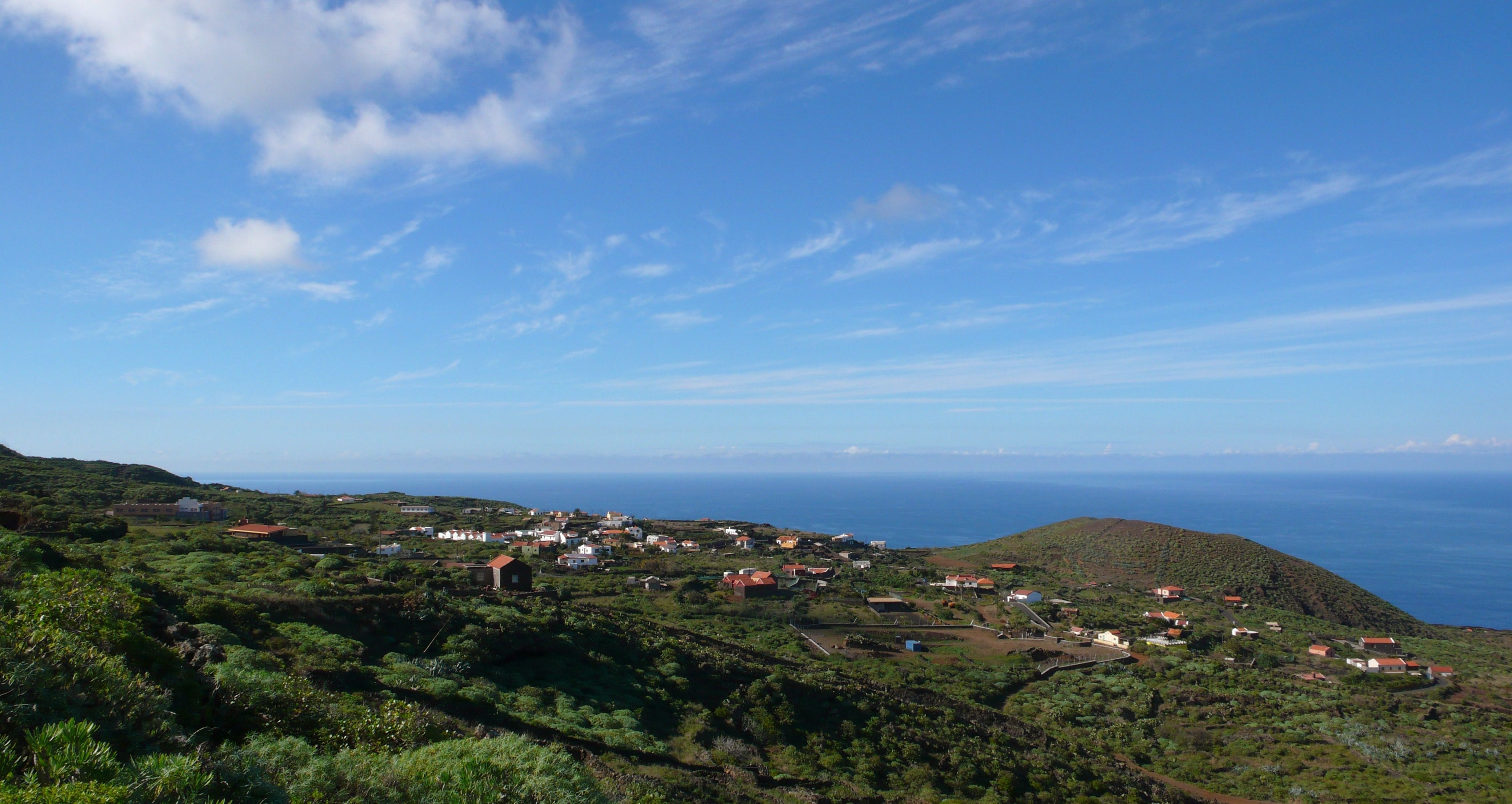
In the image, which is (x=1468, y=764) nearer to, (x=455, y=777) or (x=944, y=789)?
(x=944, y=789)

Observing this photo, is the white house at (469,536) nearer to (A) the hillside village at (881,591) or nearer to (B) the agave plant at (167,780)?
(A) the hillside village at (881,591)

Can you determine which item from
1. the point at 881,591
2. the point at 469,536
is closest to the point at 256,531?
the point at 469,536

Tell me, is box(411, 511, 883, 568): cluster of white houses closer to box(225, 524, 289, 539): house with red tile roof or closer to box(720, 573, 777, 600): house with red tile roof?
box(720, 573, 777, 600): house with red tile roof

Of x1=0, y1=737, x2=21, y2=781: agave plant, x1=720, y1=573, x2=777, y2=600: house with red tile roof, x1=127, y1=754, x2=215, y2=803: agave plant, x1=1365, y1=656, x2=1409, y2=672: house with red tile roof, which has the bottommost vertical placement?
x1=1365, y1=656, x2=1409, y2=672: house with red tile roof

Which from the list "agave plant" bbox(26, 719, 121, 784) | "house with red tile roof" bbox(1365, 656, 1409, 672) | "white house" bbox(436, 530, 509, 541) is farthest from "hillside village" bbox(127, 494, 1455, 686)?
"agave plant" bbox(26, 719, 121, 784)

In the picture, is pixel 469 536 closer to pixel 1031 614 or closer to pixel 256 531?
pixel 256 531

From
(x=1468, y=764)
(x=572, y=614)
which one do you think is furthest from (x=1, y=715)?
(x=1468, y=764)

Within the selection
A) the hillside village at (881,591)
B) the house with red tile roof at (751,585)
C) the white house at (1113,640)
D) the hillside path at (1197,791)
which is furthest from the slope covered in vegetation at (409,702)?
the white house at (1113,640)
